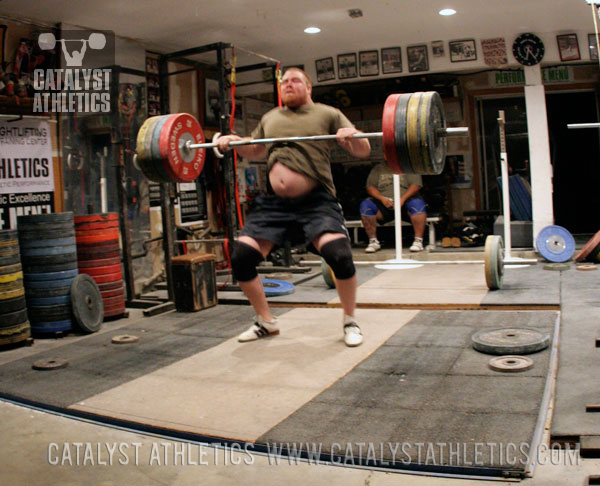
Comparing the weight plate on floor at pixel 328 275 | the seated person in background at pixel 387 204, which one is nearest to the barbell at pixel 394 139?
the weight plate on floor at pixel 328 275

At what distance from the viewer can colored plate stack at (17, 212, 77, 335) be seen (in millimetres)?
4168

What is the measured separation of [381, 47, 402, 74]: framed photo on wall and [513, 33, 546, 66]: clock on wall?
4.04 feet

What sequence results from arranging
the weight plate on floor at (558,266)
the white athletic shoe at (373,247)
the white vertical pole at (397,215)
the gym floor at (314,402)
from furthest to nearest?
the white athletic shoe at (373,247) → the white vertical pole at (397,215) → the weight plate on floor at (558,266) → the gym floor at (314,402)

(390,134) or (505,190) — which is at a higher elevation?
(390,134)

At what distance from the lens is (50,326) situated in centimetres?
417

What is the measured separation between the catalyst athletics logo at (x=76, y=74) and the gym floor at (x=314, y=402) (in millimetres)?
1996

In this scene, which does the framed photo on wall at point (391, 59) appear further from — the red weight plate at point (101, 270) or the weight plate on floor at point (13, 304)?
the weight plate on floor at point (13, 304)

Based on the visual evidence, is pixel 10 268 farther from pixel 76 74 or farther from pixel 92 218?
pixel 76 74

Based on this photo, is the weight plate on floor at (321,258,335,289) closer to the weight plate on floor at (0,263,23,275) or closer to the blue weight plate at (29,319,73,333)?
the blue weight plate at (29,319,73,333)

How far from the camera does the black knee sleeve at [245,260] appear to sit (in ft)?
11.5

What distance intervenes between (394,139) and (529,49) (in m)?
4.24

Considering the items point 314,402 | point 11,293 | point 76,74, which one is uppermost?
point 76,74

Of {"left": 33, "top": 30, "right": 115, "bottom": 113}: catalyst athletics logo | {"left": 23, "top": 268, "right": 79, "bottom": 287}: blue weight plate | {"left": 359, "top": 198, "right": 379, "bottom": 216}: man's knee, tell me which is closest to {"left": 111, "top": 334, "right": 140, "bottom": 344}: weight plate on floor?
{"left": 23, "top": 268, "right": 79, "bottom": 287}: blue weight plate

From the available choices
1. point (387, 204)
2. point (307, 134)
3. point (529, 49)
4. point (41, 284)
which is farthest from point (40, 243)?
point (529, 49)
